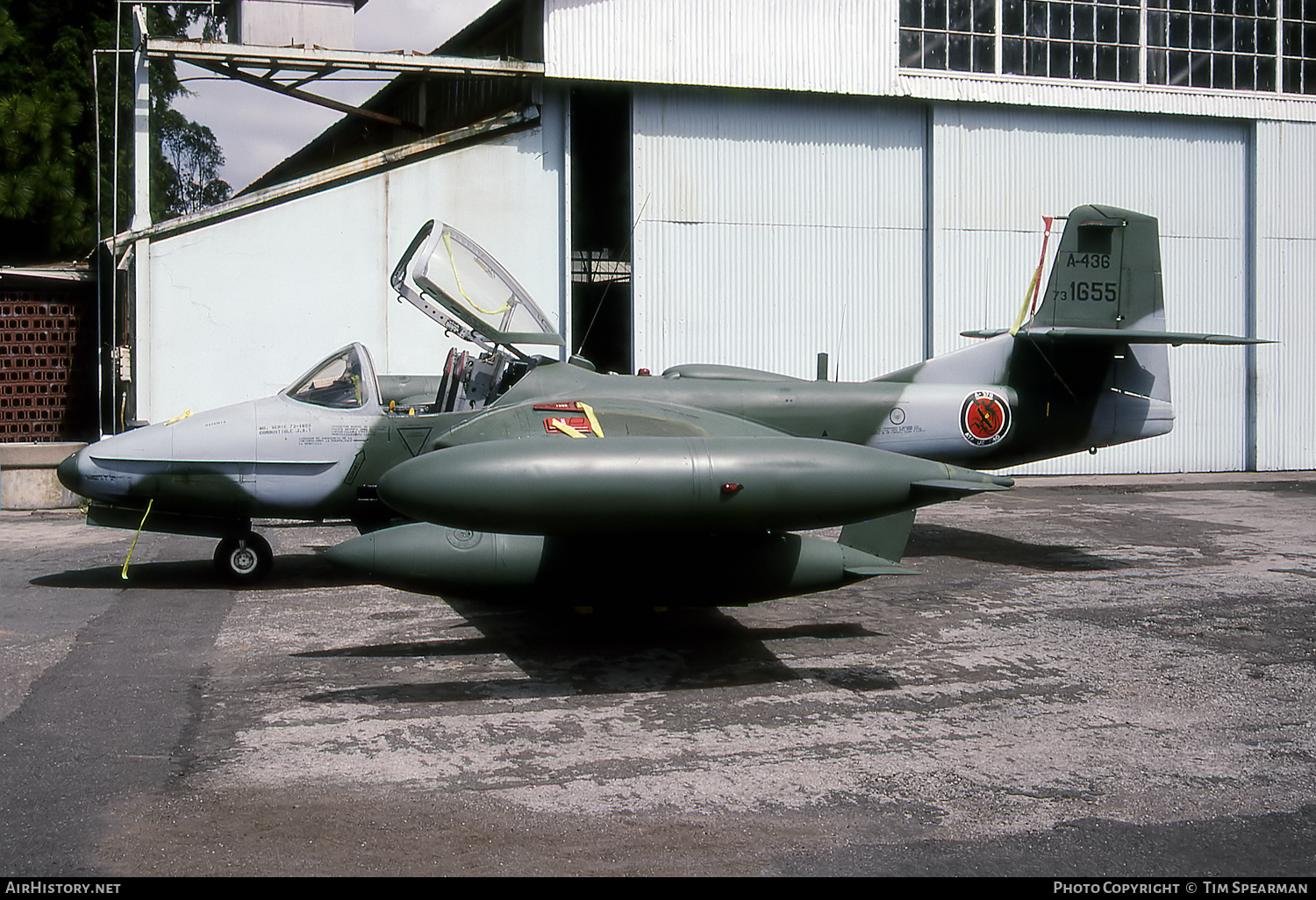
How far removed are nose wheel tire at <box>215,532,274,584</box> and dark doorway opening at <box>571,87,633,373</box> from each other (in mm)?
9686

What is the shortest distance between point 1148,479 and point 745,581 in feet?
45.8

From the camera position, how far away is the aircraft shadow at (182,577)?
862cm

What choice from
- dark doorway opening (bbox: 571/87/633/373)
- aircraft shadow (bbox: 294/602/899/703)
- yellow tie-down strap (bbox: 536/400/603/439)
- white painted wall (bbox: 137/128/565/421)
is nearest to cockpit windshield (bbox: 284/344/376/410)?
yellow tie-down strap (bbox: 536/400/603/439)

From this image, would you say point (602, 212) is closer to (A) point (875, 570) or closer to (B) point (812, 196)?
(B) point (812, 196)

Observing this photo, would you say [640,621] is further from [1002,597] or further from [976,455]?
[976,455]

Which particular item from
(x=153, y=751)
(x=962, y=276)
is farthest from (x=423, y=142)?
(x=153, y=751)

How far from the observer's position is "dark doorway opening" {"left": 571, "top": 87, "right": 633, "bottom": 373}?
18375 millimetres

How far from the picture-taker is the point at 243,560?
8.66 metres

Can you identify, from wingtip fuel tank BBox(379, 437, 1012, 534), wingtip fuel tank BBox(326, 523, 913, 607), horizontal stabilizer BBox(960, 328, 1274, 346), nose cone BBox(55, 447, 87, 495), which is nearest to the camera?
wingtip fuel tank BBox(379, 437, 1012, 534)

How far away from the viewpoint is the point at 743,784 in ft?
14.5

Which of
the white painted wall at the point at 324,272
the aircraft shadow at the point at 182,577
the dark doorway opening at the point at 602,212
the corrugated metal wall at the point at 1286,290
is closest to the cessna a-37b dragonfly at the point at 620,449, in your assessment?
the aircraft shadow at the point at 182,577

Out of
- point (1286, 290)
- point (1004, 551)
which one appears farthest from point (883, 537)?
point (1286, 290)

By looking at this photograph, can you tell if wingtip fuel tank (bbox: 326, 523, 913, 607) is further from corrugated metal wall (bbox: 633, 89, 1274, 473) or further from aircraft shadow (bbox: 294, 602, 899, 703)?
corrugated metal wall (bbox: 633, 89, 1274, 473)

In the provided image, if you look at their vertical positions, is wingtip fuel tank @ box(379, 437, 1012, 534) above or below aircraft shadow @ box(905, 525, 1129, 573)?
above
